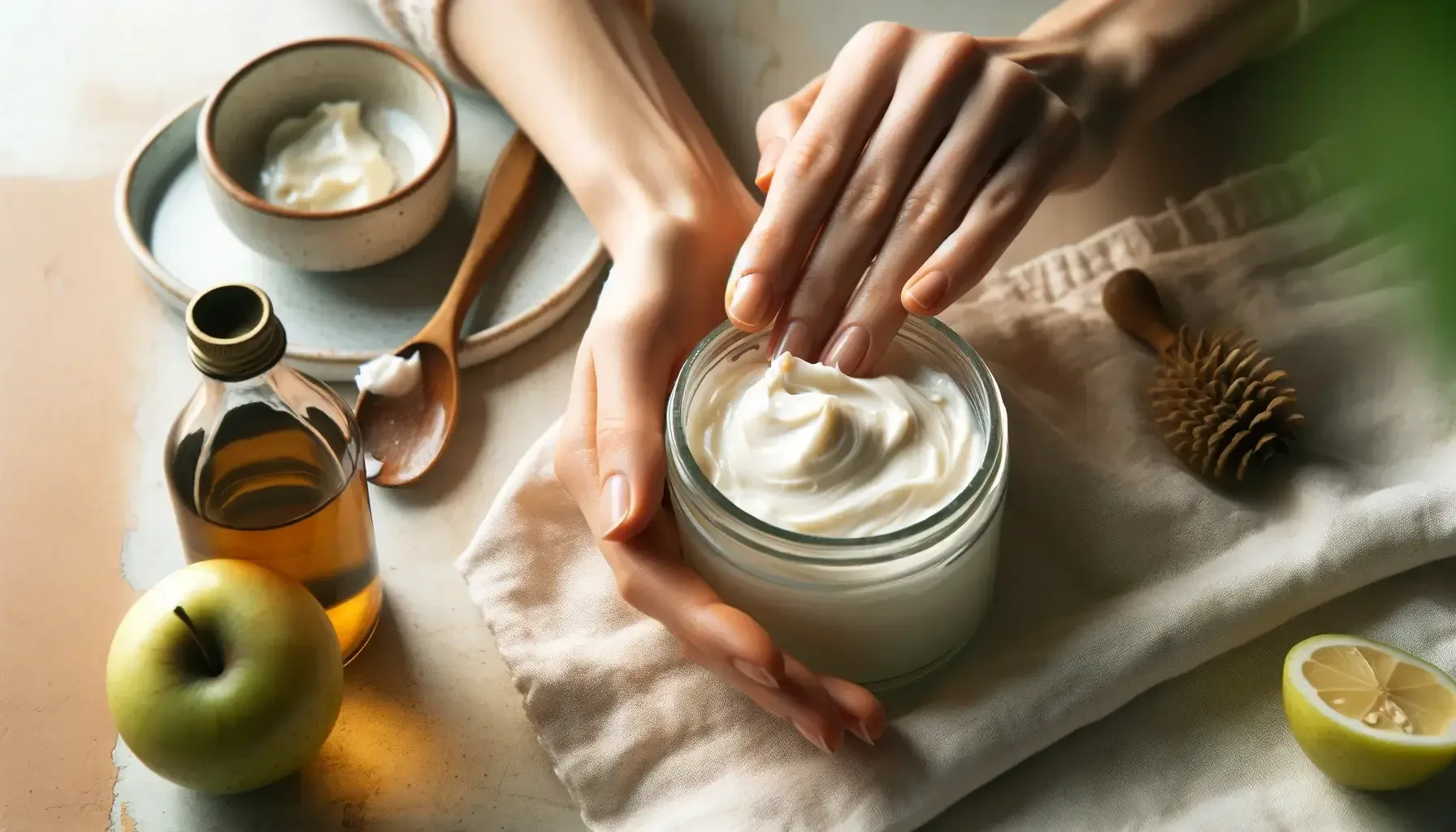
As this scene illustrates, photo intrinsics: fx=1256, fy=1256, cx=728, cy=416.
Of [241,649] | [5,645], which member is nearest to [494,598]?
[241,649]

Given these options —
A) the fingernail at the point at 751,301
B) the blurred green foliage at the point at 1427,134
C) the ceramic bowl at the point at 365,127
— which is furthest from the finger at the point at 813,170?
the blurred green foliage at the point at 1427,134

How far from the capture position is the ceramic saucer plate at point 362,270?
101cm

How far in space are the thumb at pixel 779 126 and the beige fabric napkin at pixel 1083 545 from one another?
0.64ft

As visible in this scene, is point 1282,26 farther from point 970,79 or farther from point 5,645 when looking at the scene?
point 5,645

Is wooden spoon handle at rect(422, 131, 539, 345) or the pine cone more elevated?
wooden spoon handle at rect(422, 131, 539, 345)

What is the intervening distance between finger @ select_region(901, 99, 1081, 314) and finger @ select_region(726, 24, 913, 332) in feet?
0.27

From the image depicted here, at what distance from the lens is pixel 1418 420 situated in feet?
3.03

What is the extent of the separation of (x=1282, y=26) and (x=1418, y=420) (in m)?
0.39

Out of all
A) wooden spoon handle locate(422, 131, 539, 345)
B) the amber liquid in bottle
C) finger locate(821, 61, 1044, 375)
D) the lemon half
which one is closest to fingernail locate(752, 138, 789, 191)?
finger locate(821, 61, 1044, 375)

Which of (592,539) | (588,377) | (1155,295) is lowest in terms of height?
(1155,295)

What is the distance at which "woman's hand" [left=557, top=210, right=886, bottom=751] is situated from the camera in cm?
73

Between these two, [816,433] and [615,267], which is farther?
[615,267]

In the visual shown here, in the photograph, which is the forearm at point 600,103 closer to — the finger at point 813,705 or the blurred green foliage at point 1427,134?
the finger at point 813,705

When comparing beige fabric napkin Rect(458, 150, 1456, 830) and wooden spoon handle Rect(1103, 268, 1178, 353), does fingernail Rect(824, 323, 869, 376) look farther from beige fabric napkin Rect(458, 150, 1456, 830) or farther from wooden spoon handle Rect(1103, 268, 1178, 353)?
wooden spoon handle Rect(1103, 268, 1178, 353)
